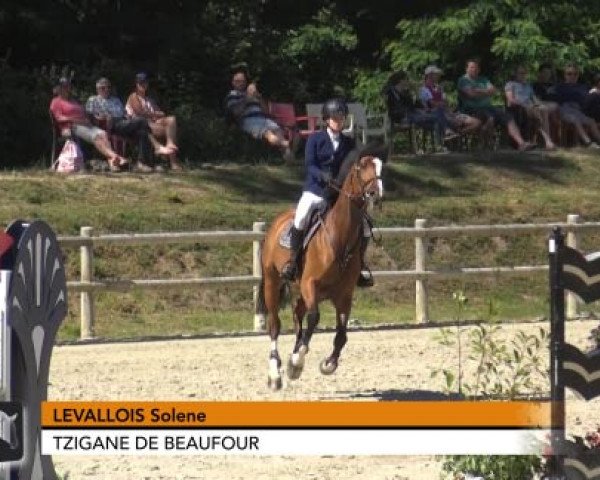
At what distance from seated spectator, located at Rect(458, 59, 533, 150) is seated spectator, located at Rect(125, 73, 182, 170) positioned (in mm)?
4715

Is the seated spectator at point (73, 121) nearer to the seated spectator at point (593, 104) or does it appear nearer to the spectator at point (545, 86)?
the spectator at point (545, 86)

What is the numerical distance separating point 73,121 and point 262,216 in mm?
2800

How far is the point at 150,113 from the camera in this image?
23531 millimetres

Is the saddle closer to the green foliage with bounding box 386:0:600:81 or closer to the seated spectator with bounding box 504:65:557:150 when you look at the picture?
the seated spectator with bounding box 504:65:557:150

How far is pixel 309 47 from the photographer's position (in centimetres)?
3316

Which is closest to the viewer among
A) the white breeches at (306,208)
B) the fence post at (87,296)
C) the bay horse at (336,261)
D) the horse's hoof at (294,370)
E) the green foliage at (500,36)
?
the bay horse at (336,261)

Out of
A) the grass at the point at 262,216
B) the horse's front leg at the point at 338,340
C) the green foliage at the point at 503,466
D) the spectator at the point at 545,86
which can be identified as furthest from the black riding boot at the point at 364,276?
the spectator at the point at 545,86

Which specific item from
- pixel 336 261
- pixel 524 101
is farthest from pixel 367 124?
pixel 336 261

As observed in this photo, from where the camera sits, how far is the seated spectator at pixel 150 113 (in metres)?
23.3

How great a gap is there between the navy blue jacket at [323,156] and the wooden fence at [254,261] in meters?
3.57

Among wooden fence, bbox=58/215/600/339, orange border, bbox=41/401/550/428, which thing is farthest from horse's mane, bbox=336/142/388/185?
orange border, bbox=41/401/550/428

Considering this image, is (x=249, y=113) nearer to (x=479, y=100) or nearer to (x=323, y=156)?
(x=479, y=100)

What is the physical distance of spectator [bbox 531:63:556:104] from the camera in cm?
2697

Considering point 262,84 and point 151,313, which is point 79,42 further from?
point 151,313
